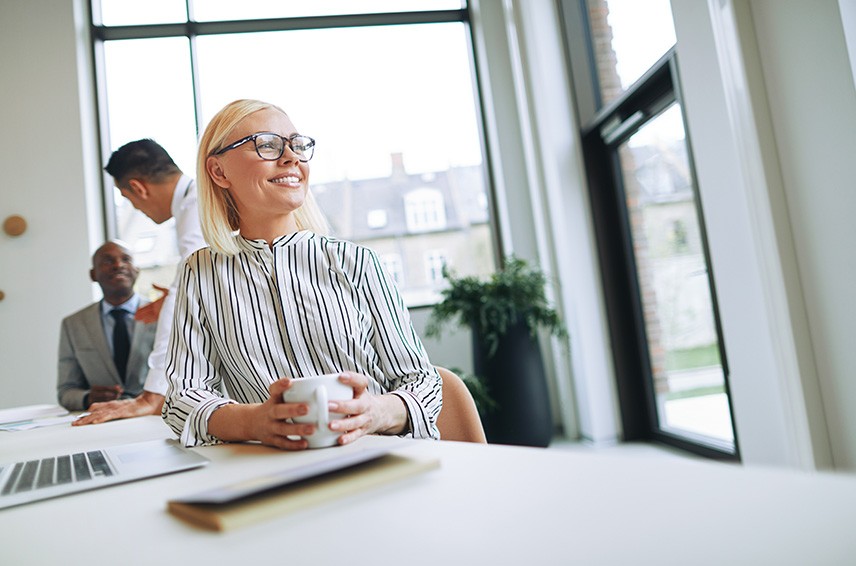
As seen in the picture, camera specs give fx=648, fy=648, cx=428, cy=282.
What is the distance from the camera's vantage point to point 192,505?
1.78 feet

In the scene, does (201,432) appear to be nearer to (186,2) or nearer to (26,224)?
(26,224)

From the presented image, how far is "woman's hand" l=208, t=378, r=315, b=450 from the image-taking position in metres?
0.81

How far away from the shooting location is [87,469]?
817 mm

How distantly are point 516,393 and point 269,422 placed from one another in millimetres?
3034

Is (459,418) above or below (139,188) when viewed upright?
below

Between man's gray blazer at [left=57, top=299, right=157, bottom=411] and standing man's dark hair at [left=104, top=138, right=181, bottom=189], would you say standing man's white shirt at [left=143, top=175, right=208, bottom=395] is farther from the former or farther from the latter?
man's gray blazer at [left=57, top=299, right=157, bottom=411]

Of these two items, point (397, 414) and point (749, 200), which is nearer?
point (397, 414)

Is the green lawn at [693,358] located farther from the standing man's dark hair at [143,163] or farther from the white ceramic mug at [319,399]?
the white ceramic mug at [319,399]

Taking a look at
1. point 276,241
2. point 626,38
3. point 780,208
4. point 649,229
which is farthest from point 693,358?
point 276,241

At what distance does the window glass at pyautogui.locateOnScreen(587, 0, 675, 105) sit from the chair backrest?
2413mm

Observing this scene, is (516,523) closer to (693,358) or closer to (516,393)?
(693,358)

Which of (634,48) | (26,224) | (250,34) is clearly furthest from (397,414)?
(250,34)

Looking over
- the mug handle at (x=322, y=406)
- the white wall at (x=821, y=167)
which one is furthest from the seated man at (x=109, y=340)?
the white wall at (x=821, y=167)

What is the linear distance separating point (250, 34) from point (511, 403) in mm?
3216
